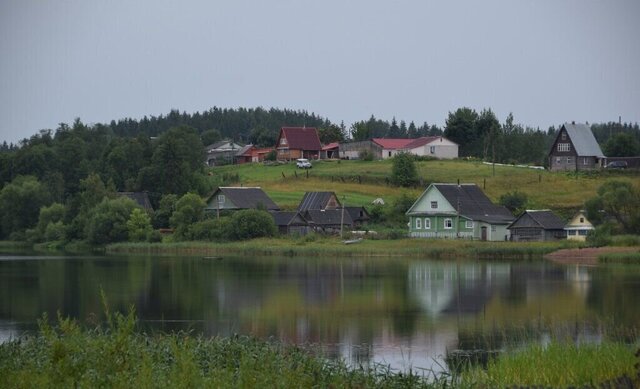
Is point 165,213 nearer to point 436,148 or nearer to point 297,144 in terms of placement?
point 297,144

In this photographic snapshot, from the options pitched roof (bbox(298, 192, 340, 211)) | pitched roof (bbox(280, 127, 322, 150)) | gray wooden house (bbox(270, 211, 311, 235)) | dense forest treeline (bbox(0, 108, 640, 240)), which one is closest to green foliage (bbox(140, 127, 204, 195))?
dense forest treeline (bbox(0, 108, 640, 240))

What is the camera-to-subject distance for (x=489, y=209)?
219ft

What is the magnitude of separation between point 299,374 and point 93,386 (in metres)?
2.64

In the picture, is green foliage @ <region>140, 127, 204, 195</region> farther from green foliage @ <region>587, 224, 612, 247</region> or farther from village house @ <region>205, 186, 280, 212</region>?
green foliage @ <region>587, 224, 612, 247</region>

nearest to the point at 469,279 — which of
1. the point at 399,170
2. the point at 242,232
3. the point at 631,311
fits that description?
the point at 631,311

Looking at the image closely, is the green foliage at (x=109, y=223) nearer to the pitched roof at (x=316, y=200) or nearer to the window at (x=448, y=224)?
the pitched roof at (x=316, y=200)

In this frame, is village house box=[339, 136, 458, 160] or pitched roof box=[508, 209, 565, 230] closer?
pitched roof box=[508, 209, 565, 230]

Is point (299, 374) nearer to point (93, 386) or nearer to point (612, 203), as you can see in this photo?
point (93, 386)

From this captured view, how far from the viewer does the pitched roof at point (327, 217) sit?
6862cm

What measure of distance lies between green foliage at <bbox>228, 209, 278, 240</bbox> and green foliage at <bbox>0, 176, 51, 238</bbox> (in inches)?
1005

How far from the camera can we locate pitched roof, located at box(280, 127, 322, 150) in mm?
106381

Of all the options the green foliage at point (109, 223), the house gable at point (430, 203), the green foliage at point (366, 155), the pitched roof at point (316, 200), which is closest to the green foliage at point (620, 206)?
the house gable at point (430, 203)

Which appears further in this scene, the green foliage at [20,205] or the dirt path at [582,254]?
the green foliage at [20,205]

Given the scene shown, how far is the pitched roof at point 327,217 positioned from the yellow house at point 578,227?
50.2 ft
